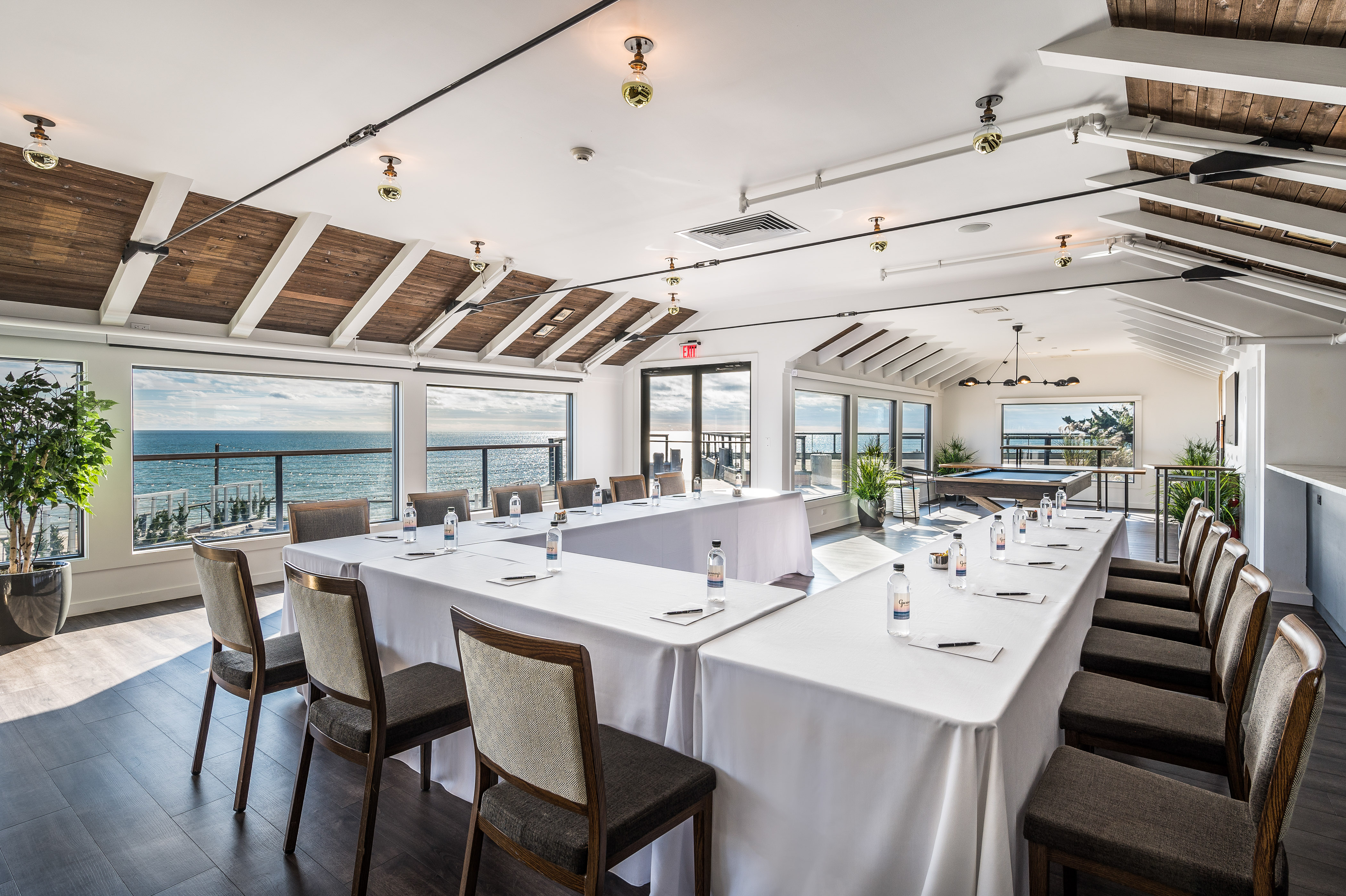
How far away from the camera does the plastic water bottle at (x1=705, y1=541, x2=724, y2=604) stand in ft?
7.80

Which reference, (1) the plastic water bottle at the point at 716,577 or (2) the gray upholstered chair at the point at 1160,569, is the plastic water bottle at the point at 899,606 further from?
(2) the gray upholstered chair at the point at 1160,569

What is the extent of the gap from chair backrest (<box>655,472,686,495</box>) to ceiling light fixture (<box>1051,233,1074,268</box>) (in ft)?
12.3

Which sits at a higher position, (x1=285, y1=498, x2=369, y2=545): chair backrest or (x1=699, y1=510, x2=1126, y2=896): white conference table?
(x1=285, y1=498, x2=369, y2=545): chair backrest

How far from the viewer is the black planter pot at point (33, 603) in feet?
14.0

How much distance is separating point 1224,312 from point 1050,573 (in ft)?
14.9

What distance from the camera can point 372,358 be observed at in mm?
6711

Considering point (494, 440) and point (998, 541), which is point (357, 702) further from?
point (494, 440)

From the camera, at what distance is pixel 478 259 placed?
5.48 meters

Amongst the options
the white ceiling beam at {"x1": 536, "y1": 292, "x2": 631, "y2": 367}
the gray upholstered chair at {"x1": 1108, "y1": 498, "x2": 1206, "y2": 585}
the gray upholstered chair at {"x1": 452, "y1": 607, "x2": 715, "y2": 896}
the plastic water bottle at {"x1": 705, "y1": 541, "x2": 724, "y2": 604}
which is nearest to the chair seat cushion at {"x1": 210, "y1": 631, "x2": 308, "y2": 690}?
the gray upholstered chair at {"x1": 452, "y1": 607, "x2": 715, "y2": 896}

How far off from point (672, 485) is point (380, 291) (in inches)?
128

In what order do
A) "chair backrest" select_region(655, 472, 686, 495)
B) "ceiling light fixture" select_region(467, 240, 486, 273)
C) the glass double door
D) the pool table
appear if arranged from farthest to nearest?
the glass double door < the pool table < "chair backrest" select_region(655, 472, 686, 495) < "ceiling light fixture" select_region(467, 240, 486, 273)

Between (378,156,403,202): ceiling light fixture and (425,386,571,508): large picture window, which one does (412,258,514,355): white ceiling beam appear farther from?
(378,156,403,202): ceiling light fixture

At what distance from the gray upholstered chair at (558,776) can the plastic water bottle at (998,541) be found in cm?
203

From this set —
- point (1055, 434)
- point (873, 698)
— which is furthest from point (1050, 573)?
point (1055, 434)
